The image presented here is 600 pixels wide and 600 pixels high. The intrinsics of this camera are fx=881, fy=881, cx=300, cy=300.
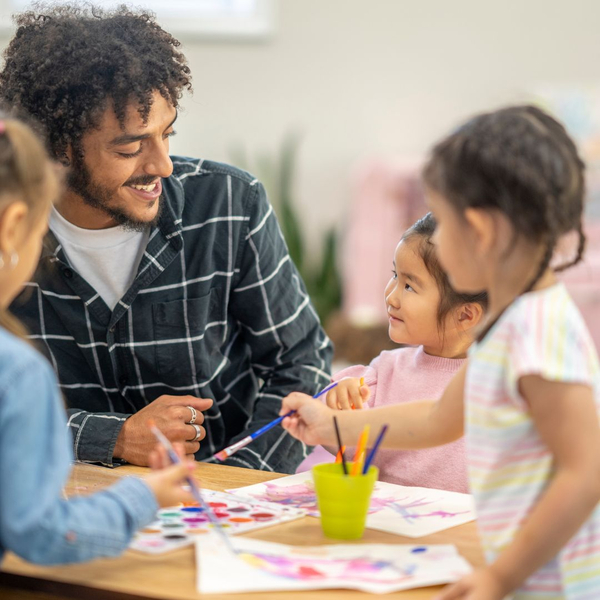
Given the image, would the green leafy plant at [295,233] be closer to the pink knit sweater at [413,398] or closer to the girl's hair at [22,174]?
the pink knit sweater at [413,398]

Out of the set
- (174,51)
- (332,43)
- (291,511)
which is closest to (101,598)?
(291,511)

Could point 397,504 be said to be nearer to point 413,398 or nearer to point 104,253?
point 413,398

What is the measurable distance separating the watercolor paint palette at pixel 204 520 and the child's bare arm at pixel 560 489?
32 centimetres

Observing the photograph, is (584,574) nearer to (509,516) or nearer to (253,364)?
(509,516)

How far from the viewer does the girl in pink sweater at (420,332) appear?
1465 mm

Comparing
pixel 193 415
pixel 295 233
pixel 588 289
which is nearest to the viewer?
pixel 193 415

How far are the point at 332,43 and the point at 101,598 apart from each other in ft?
13.7

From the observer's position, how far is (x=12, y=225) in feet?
2.91

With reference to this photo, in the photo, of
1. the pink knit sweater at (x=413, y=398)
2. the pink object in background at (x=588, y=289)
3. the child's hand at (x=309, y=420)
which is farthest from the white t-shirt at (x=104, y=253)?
the pink object in background at (x=588, y=289)

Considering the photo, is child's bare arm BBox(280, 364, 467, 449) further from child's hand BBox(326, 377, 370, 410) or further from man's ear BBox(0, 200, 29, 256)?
man's ear BBox(0, 200, 29, 256)

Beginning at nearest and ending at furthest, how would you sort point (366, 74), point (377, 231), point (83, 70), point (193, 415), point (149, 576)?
point (149, 576)
point (193, 415)
point (83, 70)
point (377, 231)
point (366, 74)

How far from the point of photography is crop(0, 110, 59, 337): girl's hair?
90 cm

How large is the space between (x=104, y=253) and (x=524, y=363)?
3.28 ft

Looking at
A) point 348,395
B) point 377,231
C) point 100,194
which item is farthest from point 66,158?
point 377,231
